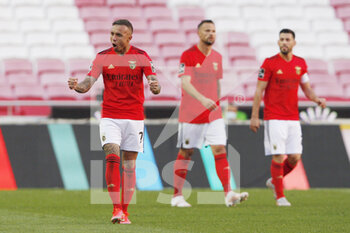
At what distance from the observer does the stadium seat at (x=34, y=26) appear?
19.2 metres

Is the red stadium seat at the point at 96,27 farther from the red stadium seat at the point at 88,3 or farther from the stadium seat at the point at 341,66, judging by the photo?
the stadium seat at the point at 341,66

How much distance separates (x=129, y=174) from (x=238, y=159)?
206 inches

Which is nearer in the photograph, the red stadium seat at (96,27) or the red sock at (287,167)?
the red sock at (287,167)

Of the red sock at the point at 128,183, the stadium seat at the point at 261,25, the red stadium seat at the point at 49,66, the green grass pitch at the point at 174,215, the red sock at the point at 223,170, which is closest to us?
the green grass pitch at the point at 174,215

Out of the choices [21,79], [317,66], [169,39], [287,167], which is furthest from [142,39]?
[287,167]

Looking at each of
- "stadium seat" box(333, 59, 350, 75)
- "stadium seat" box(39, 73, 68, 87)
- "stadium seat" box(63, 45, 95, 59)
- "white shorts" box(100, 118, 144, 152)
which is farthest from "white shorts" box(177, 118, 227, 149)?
"stadium seat" box(333, 59, 350, 75)

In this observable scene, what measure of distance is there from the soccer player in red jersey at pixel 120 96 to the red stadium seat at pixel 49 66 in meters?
10.9

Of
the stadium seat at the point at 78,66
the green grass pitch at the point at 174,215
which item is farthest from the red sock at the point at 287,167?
the stadium seat at the point at 78,66

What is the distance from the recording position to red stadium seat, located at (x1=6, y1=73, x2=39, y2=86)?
55.5 ft

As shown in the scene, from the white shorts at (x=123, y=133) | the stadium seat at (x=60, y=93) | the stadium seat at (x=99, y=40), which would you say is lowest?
the white shorts at (x=123, y=133)

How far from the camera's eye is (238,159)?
12258mm

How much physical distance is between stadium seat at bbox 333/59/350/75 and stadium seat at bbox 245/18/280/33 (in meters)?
2.17

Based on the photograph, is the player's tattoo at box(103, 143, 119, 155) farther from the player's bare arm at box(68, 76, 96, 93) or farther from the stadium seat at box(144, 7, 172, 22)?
the stadium seat at box(144, 7, 172, 22)

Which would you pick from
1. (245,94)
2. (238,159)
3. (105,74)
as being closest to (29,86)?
(245,94)
